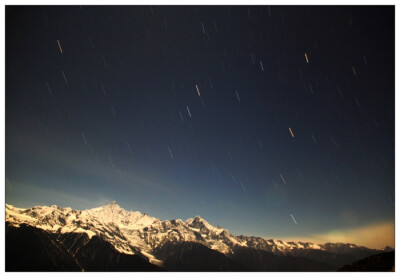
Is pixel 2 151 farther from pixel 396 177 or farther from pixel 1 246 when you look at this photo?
pixel 396 177
